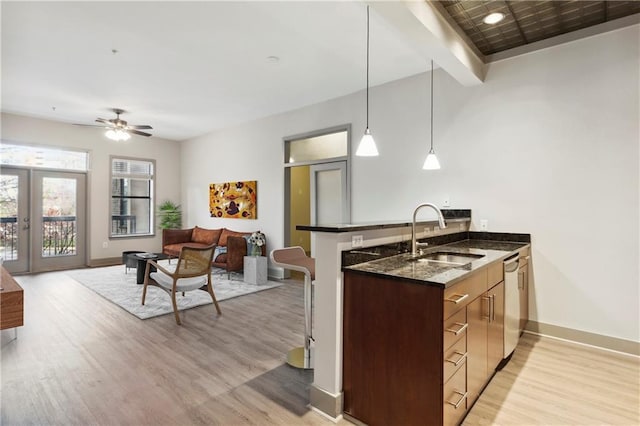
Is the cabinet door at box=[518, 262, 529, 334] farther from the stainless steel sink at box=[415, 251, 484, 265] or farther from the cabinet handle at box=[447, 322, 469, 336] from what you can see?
the cabinet handle at box=[447, 322, 469, 336]

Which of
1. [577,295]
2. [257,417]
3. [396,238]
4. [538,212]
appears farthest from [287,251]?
[577,295]

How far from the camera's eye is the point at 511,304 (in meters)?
2.66

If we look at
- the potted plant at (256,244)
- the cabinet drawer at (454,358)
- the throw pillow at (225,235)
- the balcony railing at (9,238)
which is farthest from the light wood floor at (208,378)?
the balcony railing at (9,238)

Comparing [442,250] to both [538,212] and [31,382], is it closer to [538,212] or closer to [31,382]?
[538,212]

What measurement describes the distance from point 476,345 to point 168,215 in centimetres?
772

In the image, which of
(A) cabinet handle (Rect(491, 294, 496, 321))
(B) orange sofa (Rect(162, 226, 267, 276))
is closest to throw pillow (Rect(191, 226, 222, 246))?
(B) orange sofa (Rect(162, 226, 267, 276))

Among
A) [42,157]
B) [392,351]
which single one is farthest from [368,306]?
[42,157]

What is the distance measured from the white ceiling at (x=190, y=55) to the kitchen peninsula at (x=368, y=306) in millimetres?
2097

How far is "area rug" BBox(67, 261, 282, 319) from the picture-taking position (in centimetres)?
414

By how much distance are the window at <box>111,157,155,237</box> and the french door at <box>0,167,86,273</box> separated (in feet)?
2.00

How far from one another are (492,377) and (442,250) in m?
1.03

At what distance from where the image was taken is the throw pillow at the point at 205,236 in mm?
6914

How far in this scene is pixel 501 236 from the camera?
3600mm

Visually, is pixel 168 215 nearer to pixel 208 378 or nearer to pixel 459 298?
pixel 208 378
